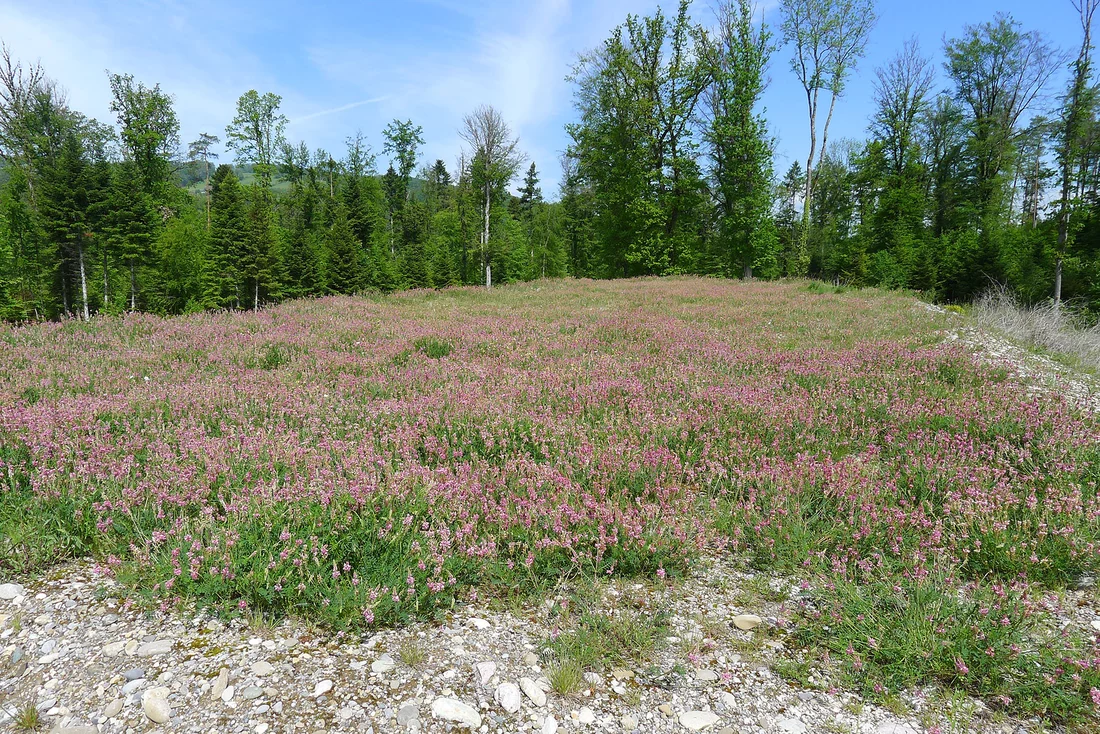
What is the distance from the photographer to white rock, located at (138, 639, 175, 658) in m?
2.73

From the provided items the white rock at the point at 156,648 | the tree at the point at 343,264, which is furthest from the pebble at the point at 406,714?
the tree at the point at 343,264

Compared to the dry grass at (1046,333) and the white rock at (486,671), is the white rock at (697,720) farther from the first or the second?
the dry grass at (1046,333)

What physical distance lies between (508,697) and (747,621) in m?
1.62

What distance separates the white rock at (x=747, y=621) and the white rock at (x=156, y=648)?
331cm

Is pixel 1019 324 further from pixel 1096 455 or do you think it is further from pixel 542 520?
pixel 542 520

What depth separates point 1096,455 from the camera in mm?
4863

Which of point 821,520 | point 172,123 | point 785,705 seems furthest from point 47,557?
point 172,123

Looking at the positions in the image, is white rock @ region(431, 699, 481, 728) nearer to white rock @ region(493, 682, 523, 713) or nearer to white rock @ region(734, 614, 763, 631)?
white rock @ region(493, 682, 523, 713)

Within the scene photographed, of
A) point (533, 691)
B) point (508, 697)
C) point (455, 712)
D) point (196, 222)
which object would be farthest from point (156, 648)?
point (196, 222)

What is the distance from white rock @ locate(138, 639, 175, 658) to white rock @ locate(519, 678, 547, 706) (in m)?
1.94

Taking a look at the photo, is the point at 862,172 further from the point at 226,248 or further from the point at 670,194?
the point at 226,248

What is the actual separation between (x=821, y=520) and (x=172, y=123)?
60948mm

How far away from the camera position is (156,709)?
92.7 inches

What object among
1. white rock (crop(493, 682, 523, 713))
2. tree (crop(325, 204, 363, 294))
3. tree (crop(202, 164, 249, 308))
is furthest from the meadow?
tree (crop(202, 164, 249, 308))
